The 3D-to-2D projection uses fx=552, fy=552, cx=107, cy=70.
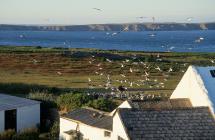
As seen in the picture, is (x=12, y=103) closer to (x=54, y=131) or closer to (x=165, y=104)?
(x=54, y=131)

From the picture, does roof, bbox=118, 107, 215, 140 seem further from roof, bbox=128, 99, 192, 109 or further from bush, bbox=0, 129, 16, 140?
bush, bbox=0, 129, 16, 140

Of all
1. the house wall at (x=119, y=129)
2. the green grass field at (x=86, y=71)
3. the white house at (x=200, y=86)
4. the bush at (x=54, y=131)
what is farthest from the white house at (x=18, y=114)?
the green grass field at (x=86, y=71)

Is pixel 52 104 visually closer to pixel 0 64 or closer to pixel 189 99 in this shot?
pixel 189 99

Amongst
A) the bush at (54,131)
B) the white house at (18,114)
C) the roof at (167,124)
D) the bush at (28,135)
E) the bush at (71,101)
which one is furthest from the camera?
the bush at (71,101)

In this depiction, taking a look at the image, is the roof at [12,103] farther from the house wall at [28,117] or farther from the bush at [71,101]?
the bush at [71,101]

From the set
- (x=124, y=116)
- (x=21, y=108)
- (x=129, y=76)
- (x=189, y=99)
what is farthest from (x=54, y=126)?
(x=129, y=76)
